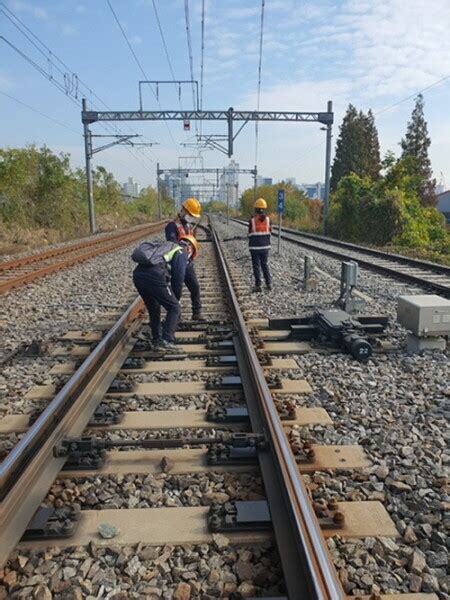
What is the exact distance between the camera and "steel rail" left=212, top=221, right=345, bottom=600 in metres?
1.92

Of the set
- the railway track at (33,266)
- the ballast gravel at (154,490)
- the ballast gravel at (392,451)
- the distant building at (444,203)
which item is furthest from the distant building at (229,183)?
the ballast gravel at (154,490)

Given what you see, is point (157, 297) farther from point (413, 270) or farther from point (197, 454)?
point (413, 270)

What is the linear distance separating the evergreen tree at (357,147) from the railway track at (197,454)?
57.2 metres

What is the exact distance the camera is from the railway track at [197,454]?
7.76 ft

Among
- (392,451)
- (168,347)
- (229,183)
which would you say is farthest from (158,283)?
(229,183)

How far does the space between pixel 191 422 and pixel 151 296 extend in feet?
7.04

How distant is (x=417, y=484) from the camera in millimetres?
2857

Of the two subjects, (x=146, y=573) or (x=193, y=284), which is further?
(x=193, y=284)

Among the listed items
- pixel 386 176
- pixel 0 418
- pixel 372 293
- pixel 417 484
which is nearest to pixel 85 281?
pixel 372 293

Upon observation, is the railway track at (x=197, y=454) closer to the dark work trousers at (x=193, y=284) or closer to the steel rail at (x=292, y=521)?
the steel rail at (x=292, y=521)

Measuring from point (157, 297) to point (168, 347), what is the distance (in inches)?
22.0

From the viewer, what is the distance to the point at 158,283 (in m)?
5.36

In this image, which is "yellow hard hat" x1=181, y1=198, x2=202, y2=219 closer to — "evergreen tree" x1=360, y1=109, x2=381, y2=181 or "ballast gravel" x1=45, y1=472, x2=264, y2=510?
"ballast gravel" x1=45, y1=472, x2=264, y2=510

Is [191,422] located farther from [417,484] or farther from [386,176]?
[386,176]
